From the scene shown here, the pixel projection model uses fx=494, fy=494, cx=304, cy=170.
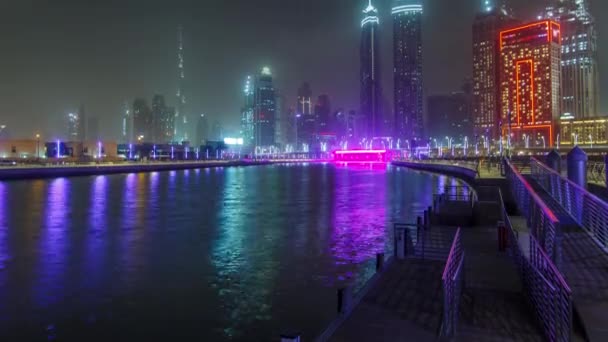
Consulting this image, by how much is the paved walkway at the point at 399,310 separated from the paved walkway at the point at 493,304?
0.61 m

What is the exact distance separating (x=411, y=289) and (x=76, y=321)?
8204 millimetres

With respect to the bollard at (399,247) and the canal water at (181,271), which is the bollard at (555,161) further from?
the bollard at (399,247)

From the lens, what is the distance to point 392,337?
871 cm

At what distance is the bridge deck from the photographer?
7.82 m

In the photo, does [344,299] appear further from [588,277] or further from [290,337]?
[588,277]

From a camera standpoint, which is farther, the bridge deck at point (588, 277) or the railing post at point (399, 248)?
the railing post at point (399, 248)

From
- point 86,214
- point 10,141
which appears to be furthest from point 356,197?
point 10,141

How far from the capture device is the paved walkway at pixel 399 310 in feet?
28.9

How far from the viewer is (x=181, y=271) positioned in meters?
17.1

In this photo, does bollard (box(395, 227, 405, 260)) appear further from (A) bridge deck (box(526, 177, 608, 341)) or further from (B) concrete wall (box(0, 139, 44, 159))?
(B) concrete wall (box(0, 139, 44, 159))

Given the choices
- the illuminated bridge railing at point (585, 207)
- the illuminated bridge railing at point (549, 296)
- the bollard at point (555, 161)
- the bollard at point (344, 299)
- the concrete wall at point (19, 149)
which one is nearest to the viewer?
the illuminated bridge railing at point (549, 296)

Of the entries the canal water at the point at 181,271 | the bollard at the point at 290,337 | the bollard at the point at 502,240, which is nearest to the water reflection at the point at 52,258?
the canal water at the point at 181,271

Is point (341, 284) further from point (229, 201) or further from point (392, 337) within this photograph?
point (229, 201)

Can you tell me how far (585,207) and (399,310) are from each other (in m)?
7.61
